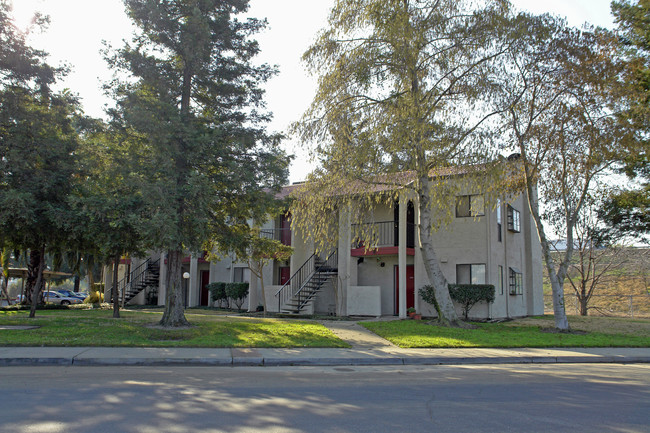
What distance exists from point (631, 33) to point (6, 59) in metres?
22.6

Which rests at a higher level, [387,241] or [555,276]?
[387,241]

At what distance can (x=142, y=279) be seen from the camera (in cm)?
2922

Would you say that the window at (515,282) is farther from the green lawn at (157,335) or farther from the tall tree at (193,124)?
the tall tree at (193,124)

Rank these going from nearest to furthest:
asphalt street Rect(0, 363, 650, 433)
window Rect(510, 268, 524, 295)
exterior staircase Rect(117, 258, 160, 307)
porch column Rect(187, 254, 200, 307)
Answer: asphalt street Rect(0, 363, 650, 433)
window Rect(510, 268, 524, 295)
porch column Rect(187, 254, 200, 307)
exterior staircase Rect(117, 258, 160, 307)

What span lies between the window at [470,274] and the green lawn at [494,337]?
10.0ft

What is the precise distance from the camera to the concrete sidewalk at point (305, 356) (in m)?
9.50

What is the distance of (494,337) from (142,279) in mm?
22466

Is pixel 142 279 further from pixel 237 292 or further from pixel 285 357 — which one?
pixel 285 357

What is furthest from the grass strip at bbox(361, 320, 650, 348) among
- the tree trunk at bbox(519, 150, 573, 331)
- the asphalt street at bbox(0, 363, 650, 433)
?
the asphalt street at bbox(0, 363, 650, 433)

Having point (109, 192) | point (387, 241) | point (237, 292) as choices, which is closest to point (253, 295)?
point (237, 292)

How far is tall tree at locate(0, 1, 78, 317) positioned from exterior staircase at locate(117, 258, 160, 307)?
1292cm

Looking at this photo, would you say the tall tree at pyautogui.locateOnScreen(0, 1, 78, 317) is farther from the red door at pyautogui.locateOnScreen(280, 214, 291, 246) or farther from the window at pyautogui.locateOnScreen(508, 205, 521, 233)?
the window at pyautogui.locateOnScreen(508, 205, 521, 233)

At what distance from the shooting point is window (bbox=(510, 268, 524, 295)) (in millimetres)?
21695

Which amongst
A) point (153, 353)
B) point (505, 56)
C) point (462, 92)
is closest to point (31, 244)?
point (153, 353)
